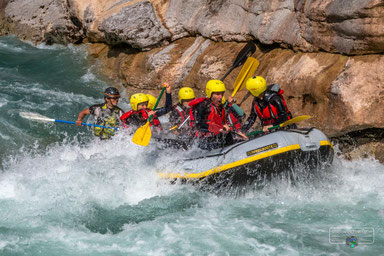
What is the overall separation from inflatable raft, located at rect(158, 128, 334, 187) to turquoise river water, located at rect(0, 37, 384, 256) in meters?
0.23

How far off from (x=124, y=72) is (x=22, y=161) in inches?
150

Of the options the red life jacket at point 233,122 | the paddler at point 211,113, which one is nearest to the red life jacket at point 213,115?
the paddler at point 211,113

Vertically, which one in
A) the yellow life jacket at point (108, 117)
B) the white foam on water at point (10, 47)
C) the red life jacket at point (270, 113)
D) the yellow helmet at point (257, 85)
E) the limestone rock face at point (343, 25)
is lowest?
the white foam on water at point (10, 47)

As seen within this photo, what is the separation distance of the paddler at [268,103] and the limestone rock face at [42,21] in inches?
286

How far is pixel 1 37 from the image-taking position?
13727mm

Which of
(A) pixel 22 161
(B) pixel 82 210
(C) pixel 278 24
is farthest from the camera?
(C) pixel 278 24

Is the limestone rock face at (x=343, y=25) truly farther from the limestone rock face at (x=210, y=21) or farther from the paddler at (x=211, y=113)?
the paddler at (x=211, y=113)

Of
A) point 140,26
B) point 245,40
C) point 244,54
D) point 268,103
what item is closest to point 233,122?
point 268,103

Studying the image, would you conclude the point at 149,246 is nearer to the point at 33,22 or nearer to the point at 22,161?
the point at 22,161

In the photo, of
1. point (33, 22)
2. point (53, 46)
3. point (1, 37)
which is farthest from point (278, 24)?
point (1, 37)

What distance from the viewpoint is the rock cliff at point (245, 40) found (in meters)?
6.77

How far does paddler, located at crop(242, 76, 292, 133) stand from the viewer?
6.61 metres

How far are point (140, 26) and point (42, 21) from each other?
4.20m

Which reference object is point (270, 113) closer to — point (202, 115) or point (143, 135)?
point (202, 115)
